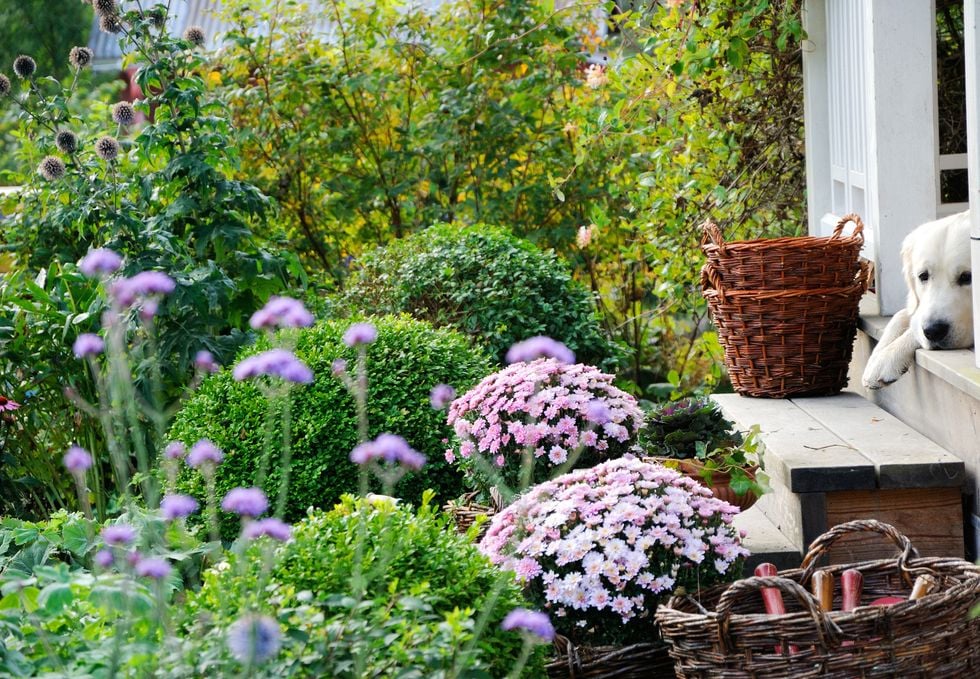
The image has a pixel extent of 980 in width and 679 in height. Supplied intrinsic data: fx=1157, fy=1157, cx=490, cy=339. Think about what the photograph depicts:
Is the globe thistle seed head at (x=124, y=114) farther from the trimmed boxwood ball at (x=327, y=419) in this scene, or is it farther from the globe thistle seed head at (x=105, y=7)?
the trimmed boxwood ball at (x=327, y=419)

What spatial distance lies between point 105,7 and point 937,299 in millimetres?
3345

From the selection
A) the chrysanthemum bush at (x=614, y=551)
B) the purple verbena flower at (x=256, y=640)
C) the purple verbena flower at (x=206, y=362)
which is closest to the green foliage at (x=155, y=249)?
the purple verbena flower at (x=206, y=362)

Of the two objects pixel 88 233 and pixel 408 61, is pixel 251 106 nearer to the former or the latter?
pixel 408 61

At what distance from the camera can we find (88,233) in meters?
5.46

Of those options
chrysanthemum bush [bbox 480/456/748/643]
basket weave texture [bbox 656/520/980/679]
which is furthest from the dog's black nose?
basket weave texture [bbox 656/520/980/679]

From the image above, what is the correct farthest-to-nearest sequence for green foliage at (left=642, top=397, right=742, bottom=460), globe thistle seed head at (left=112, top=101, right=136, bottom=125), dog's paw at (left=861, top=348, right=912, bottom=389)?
globe thistle seed head at (left=112, top=101, right=136, bottom=125)
dog's paw at (left=861, top=348, right=912, bottom=389)
green foliage at (left=642, top=397, right=742, bottom=460)

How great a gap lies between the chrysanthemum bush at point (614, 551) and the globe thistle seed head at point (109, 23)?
2897mm

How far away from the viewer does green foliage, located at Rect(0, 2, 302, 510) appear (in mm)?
4543

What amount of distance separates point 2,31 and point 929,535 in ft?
47.8

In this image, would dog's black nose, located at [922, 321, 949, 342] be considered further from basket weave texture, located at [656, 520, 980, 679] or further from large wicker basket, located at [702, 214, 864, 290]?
basket weave texture, located at [656, 520, 980, 679]

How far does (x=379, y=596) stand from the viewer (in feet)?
7.67

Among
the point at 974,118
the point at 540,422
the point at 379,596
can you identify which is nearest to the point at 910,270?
the point at 974,118

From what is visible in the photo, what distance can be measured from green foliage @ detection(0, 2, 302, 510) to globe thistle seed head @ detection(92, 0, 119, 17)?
9cm

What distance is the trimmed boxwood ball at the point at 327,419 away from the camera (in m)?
3.99
